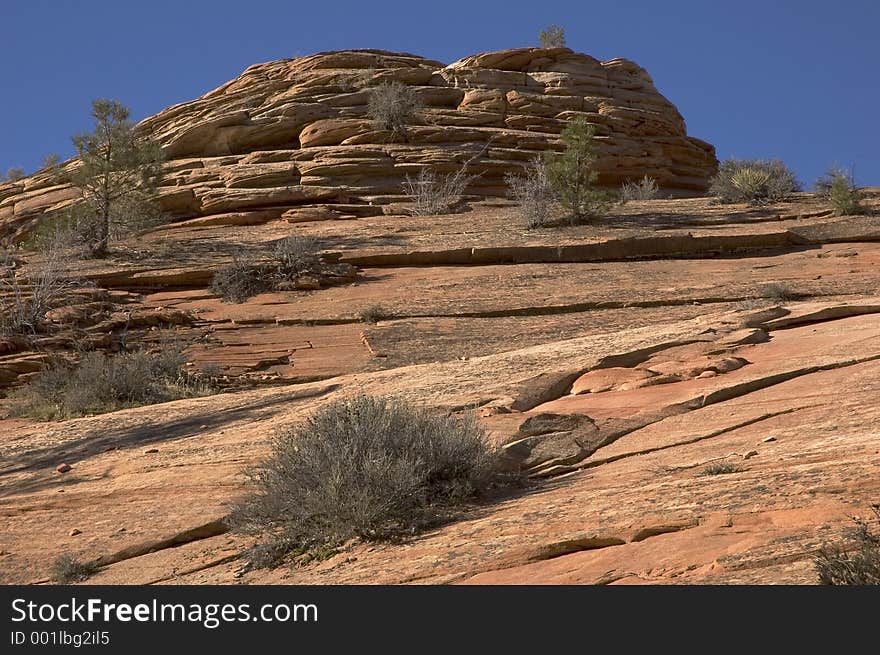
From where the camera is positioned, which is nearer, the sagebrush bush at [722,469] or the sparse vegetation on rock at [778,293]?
the sagebrush bush at [722,469]

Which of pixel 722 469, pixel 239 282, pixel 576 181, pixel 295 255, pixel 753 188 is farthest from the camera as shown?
pixel 753 188

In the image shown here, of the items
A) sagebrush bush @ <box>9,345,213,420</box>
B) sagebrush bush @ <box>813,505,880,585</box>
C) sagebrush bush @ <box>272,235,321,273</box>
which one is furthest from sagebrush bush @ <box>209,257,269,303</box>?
sagebrush bush @ <box>813,505,880,585</box>

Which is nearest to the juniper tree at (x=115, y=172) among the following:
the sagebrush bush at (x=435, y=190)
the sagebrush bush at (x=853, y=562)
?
the sagebrush bush at (x=435, y=190)

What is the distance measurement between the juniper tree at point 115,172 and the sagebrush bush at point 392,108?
7.70 meters

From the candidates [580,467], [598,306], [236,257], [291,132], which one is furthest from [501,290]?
[291,132]

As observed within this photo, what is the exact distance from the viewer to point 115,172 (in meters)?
23.8

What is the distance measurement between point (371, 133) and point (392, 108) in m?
1.00

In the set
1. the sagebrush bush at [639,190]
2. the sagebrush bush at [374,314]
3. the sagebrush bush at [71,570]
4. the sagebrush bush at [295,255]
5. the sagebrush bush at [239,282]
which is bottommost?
the sagebrush bush at [71,570]

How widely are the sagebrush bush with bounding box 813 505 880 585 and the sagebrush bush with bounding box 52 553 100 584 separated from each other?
4.73 m

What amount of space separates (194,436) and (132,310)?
26.6ft

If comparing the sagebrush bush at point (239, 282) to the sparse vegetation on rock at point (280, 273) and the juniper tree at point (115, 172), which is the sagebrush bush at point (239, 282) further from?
the juniper tree at point (115, 172)

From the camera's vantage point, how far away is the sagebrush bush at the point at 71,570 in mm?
6594

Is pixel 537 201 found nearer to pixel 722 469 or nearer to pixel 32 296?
pixel 32 296

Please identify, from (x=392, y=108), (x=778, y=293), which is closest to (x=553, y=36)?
(x=392, y=108)
